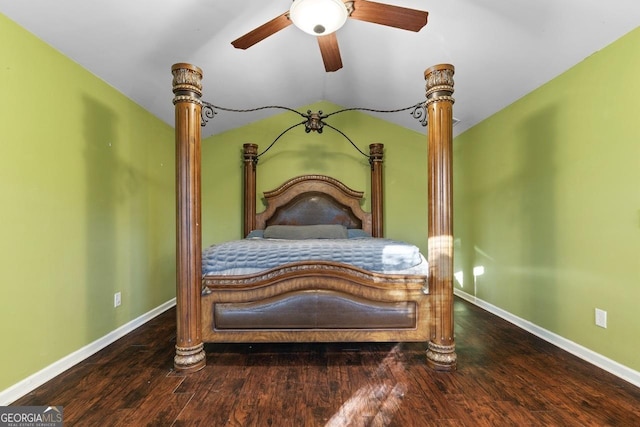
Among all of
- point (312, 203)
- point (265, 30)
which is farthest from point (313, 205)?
point (265, 30)

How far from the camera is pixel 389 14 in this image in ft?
5.60

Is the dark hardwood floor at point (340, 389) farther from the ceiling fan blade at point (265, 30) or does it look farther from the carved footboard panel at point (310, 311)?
the ceiling fan blade at point (265, 30)

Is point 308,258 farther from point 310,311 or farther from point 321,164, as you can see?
point 321,164

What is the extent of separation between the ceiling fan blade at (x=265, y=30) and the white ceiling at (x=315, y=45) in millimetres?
408

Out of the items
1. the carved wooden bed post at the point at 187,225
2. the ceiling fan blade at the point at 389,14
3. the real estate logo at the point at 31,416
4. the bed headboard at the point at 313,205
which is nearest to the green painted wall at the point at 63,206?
the real estate logo at the point at 31,416

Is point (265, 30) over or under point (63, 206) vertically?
over

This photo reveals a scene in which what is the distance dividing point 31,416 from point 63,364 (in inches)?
21.1

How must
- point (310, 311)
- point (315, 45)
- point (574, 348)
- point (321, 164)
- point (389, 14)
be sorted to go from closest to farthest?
point (389, 14) < point (310, 311) < point (574, 348) < point (315, 45) < point (321, 164)

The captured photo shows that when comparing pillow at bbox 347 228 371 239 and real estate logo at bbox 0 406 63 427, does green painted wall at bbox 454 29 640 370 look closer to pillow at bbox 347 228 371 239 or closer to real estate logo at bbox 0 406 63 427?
pillow at bbox 347 228 371 239

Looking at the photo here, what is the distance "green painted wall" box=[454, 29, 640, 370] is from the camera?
1.96 m

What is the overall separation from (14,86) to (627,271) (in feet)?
12.9

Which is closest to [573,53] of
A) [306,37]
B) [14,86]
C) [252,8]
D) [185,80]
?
[306,37]

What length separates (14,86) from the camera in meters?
1.81

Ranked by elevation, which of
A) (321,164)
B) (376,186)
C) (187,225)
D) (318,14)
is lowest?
(187,225)
